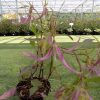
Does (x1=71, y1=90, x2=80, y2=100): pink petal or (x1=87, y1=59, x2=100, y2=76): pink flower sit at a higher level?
(x1=87, y1=59, x2=100, y2=76): pink flower

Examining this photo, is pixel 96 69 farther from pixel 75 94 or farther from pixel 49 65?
pixel 49 65

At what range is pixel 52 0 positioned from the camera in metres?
17.5

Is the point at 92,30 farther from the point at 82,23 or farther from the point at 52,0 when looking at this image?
the point at 52,0

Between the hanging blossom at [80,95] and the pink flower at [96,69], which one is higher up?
the pink flower at [96,69]

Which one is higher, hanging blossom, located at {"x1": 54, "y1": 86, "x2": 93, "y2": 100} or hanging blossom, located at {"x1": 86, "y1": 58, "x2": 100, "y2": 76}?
hanging blossom, located at {"x1": 86, "y1": 58, "x2": 100, "y2": 76}

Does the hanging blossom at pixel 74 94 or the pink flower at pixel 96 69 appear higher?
the pink flower at pixel 96 69

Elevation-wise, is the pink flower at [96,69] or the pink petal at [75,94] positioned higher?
the pink flower at [96,69]

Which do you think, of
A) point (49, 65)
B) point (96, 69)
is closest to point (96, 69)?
point (96, 69)

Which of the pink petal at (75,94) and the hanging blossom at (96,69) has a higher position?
the hanging blossom at (96,69)

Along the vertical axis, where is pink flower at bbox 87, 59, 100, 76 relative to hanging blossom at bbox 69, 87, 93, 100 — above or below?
above

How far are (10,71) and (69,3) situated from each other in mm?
15621

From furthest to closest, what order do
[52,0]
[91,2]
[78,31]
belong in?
[91,2] → [52,0] → [78,31]

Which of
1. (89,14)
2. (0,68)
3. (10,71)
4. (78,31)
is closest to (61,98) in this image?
(10,71)

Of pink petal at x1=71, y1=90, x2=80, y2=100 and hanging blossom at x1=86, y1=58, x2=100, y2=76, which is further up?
hanging blossom at x1=86, y1=58, x2=100, y2=76
